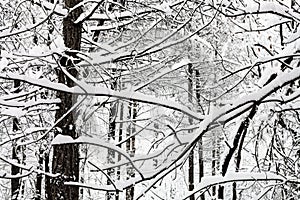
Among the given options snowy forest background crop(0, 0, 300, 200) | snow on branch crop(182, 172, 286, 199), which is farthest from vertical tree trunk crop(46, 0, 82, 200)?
snow on branch crop(182, 172, 286, 199)

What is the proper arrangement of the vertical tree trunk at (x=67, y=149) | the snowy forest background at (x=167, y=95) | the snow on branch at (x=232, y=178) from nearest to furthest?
the snowy forest background at (x=167, y=95) < the snow on branch at (x=232, y=178) < the vertical tree trunk at (x=67, y=149)

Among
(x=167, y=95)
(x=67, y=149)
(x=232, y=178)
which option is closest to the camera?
(x=232, y=178)

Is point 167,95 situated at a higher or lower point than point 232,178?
higher

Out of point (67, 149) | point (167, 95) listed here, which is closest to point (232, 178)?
point (167, 95)

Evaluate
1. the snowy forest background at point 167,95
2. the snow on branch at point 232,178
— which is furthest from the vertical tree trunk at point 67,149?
the snow on branch at point 232,178

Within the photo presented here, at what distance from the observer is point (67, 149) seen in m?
4.65

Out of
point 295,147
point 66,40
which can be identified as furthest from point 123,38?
point 295,147

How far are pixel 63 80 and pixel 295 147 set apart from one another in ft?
7.48

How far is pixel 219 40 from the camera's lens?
581cm

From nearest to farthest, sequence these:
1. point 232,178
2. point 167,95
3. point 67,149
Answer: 1. point 232,178
2. point 67,149
3. point 167,95

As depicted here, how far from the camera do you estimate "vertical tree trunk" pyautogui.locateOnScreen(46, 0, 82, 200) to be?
4.56 metres

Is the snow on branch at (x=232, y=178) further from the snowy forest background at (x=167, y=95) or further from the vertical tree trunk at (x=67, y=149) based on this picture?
the vertical tree trunk at (x=67, y=149)

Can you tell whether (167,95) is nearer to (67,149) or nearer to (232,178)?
(67,149)

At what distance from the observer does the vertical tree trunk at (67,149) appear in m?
4.56
